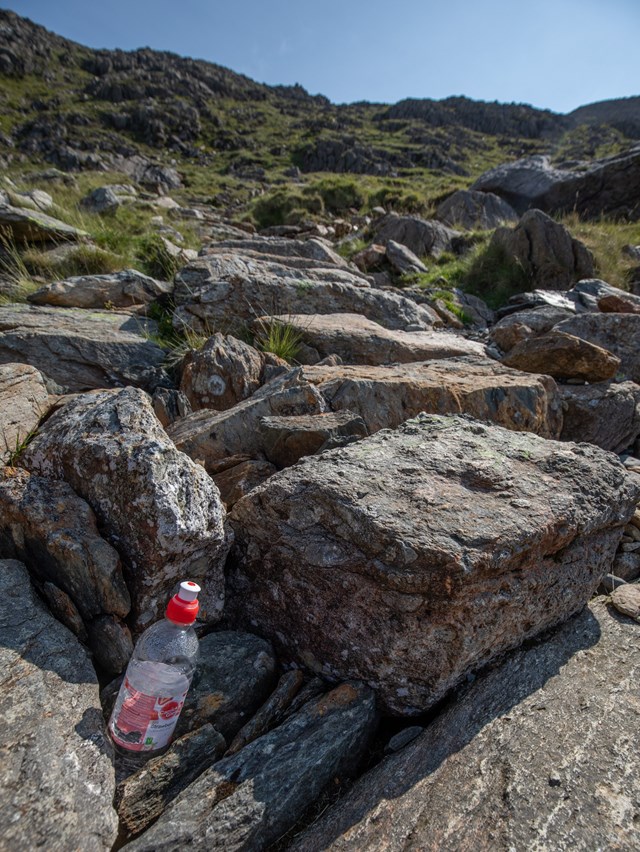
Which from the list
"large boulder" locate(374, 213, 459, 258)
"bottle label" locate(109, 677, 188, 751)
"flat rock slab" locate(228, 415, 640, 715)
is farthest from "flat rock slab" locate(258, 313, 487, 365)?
"large boulder" locate(374, 213, 459, 258)

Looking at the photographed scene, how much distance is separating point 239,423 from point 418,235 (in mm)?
11235

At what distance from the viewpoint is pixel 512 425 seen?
3932 millimetres

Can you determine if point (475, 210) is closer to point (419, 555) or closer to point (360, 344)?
point (360, 344)

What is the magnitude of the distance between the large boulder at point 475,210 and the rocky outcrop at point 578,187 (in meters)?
0.85

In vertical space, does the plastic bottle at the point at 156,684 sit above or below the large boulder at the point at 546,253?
below

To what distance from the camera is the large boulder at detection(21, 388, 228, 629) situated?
218 centimetres

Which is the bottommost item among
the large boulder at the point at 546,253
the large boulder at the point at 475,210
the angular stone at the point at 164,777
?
the angular stone at the point at 164,777

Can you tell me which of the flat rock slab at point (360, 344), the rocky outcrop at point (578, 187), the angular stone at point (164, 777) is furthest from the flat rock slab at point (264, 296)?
the rocky outcrop at point (578, 187)

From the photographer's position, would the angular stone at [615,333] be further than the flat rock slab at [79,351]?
Yes

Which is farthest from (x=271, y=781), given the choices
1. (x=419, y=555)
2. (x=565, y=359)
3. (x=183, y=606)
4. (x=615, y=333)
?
(x=615, y=333)

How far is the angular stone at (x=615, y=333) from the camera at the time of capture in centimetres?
562

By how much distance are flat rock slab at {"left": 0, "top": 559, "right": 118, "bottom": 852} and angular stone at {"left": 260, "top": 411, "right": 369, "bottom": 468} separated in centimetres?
166

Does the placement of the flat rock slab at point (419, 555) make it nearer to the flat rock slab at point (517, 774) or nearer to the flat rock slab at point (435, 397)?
the flat rock slab at point (517, 774)

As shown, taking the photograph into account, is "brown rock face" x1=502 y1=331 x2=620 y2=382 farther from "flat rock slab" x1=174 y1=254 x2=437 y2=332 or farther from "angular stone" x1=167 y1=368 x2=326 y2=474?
"angular stone" x1=167 y1=368 x2=326 y2=474
